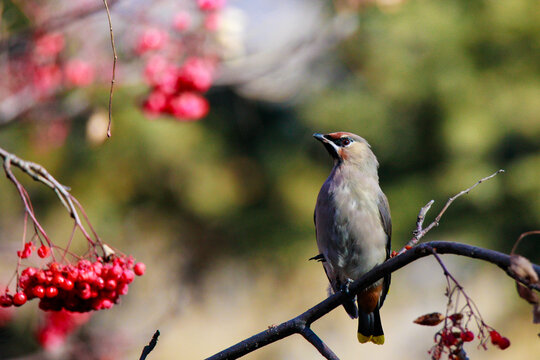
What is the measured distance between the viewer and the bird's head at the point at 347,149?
3061 millimetres

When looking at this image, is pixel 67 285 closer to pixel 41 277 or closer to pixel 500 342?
pixel 41 277

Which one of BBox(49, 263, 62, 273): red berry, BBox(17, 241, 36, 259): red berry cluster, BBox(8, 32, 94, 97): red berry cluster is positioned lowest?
BBox(49, 263, 62, 273): red berry

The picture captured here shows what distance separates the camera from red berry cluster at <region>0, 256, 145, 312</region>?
6.12 ft

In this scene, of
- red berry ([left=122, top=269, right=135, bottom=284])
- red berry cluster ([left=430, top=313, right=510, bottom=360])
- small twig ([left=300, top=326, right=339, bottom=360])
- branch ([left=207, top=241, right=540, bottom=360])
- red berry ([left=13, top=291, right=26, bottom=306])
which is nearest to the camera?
branch ([left=207, top=241, right=540, bottom=360])

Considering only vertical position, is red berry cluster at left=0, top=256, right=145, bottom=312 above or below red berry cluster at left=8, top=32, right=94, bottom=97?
below

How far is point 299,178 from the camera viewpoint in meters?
4.79

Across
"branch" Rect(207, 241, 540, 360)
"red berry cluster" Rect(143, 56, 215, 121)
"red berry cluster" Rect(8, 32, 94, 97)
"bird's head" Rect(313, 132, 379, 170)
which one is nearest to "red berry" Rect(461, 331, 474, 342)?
"branch" Rect(207, 241, 540, 360)

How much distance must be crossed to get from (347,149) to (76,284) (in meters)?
1.53

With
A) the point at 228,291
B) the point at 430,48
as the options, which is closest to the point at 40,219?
the point at 228,291

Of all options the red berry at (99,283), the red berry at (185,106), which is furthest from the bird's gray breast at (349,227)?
the red berry at (99,283)

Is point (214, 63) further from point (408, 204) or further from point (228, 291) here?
point (228, 291)

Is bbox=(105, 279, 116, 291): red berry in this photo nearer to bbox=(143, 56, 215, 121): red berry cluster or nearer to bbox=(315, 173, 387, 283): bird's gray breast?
bbox=(315, 173, 387, 283): bird's gray breast

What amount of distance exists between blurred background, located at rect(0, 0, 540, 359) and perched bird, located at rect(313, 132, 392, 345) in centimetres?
118

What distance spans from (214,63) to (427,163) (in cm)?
180
